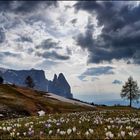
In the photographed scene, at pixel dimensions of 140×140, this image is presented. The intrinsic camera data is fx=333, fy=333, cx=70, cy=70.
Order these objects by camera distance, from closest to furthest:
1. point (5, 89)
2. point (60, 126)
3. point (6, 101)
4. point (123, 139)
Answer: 1. point (123, 139)
2. point (60, 126)
3. point (6, 101)
4. point (5, 89)

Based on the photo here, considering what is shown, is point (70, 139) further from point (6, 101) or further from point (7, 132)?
point (6, 101)

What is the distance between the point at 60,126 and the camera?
53.9ft

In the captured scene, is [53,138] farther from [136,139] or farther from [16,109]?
[16,109]

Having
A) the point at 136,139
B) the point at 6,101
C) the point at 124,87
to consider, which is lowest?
the point at 136,139

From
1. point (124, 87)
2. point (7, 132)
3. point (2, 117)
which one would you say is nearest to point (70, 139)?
point (7, 132)

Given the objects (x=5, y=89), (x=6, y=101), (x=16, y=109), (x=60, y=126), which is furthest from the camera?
(x=5, y=89)

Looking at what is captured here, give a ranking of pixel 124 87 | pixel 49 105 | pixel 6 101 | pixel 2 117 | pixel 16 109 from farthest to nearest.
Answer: pixel 124 87 → pixel 49 105 → pixel 6 101 → pixel 16 109 → pixel 2 117

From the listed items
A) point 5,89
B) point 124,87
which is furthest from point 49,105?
point 124,87

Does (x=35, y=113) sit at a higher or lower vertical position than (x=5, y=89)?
lower

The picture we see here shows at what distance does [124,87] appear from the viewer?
524 ft

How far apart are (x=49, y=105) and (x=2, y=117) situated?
125 feet

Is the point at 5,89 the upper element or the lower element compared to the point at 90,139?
upper

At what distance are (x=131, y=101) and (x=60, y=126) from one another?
148 m

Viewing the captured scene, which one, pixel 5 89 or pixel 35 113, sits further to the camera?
pixel 5 89
